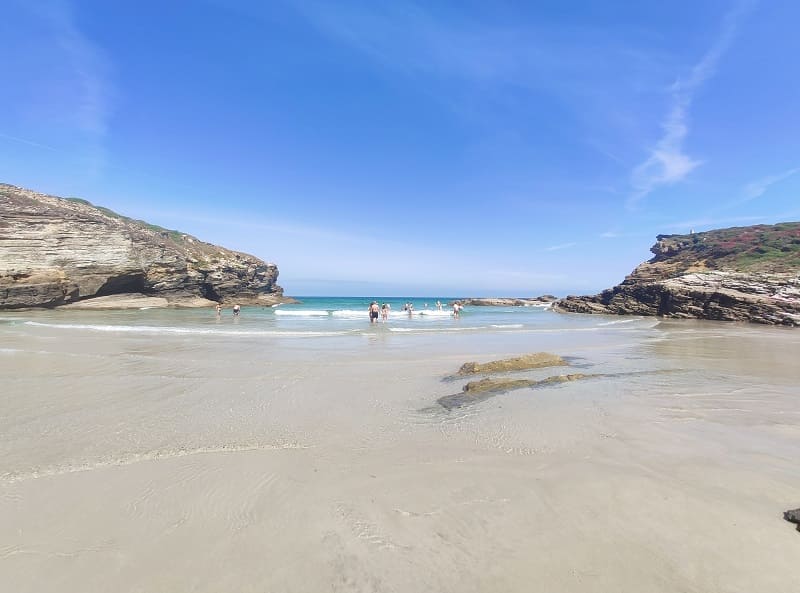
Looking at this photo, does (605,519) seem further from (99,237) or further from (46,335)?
(99,237)

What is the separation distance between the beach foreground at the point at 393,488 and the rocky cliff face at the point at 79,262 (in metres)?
39.4

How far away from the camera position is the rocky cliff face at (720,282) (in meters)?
35.9

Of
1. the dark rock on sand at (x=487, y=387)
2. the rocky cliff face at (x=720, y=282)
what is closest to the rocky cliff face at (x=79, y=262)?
the dark rock on sand at (x=487, y=387)

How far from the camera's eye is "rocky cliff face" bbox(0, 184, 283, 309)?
123 feet

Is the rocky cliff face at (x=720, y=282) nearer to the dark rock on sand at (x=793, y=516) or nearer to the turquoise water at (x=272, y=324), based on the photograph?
the turquoise water at (x=272, y=324)

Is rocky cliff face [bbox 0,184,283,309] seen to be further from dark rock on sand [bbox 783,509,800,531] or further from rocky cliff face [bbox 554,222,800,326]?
rocky cliff face [bbox 554,222,800,326]

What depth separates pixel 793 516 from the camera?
10.7ft

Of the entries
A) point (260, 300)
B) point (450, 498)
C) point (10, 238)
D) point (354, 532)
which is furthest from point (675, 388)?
point (260, 300)

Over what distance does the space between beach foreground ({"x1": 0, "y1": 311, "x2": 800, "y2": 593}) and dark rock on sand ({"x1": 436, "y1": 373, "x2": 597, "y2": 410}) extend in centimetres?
35

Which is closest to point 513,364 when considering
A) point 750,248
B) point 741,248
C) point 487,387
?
point 487,387

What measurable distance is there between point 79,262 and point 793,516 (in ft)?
175

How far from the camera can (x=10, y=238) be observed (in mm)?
38000

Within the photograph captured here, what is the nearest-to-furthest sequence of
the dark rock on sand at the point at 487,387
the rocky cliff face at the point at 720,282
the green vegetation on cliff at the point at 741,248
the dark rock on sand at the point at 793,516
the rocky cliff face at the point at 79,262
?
1. the dark rock on sand at the point at 793,516
2. the dark rock on sand at the point at 487,387
3. the rocky cliff face at the point at 720,282
4. the rocky cliff face at the point at 79,262
5. the green vegetation on cliff at the point at 741,248

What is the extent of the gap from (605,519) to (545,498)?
518 millimetres
